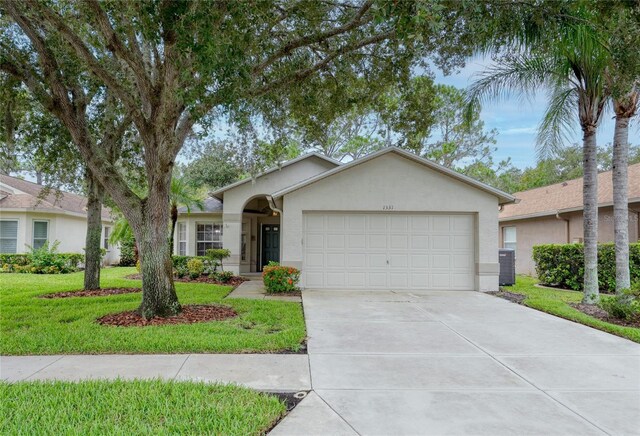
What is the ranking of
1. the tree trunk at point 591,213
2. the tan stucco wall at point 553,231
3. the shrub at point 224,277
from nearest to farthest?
the tree trunk at point 591,213 → the tan stucco wall at point 553,231 → the shrub at point 224,277

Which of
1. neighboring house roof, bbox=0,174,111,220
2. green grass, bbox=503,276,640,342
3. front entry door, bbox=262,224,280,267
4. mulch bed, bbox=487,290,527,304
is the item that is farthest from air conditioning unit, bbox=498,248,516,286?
neighboring house roof, bbox=0,174,111,220

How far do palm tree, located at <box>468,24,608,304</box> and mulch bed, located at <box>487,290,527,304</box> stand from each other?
4.92ft

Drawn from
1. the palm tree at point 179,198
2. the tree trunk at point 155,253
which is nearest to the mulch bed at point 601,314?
the tree trunk at point 155,253

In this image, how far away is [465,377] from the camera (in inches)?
181

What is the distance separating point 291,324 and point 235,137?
5832 mm

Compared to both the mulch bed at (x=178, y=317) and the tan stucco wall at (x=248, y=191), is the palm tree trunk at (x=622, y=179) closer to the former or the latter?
the mulch bed at (x=178, y=317)

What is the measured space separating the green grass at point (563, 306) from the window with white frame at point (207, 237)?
1236 cm

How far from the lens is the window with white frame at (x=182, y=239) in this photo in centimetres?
1801

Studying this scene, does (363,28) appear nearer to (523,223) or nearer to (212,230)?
(212,230)

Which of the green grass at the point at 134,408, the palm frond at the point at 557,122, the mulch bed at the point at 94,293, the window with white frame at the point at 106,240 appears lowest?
the green grass at the point at 134,408

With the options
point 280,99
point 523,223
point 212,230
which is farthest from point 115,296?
point 523,223

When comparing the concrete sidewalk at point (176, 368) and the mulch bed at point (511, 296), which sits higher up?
the mulch bed at point (511, 296)

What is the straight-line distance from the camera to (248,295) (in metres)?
10.8

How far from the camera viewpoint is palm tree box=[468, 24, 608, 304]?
25.3 ft
